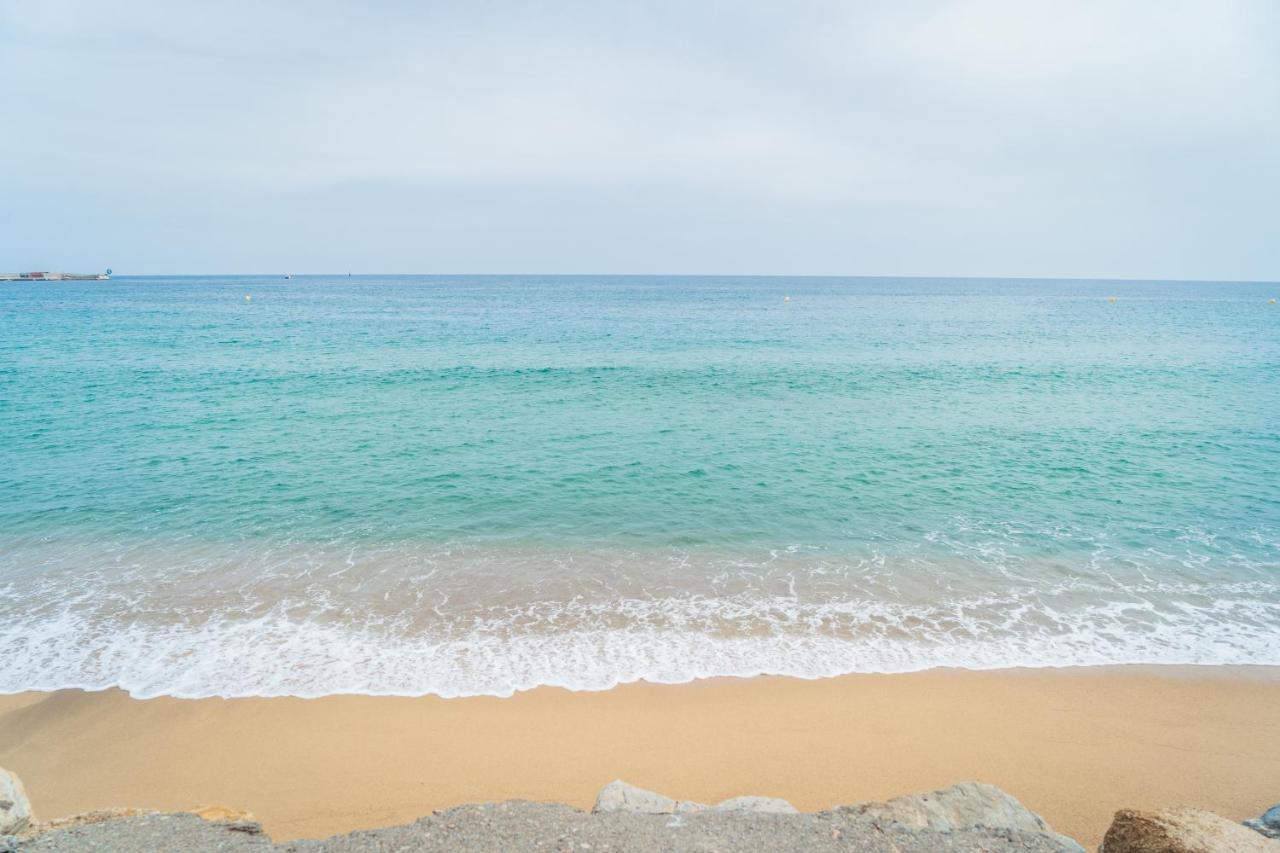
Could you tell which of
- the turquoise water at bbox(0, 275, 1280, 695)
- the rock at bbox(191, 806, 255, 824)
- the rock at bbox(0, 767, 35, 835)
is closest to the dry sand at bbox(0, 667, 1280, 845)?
the turquoise water at bbox(0, 275, 1280, 695)

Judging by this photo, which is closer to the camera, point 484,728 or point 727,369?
point 484,728

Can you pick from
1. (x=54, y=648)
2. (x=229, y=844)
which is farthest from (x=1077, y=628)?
(x=54, y=648)

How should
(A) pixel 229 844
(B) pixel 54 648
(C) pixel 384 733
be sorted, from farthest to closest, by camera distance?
1. (B) pixel 54 648
2. (C) pixel 384 733
3. (A) pixel 229 844

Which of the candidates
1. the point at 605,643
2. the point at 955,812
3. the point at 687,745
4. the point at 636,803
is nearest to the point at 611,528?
the point at 605,643

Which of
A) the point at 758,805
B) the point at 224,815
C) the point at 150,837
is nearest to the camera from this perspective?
the point at 150,837

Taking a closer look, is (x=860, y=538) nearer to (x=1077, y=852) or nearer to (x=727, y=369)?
(x=1077, y=852)

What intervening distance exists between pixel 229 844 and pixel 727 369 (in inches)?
1351

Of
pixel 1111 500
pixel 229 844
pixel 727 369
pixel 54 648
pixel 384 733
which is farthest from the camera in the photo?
pixel 727 369

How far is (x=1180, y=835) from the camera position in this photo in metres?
5.00

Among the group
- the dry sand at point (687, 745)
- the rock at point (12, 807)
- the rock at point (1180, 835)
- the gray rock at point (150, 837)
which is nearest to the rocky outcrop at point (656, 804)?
the dry sand at point (687, 745)

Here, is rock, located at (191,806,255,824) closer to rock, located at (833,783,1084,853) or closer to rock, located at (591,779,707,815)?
rock, located at (591,779,707,815)

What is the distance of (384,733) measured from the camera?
9031mm

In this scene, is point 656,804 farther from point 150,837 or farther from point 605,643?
point 605,643

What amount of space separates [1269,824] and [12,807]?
11754mm
